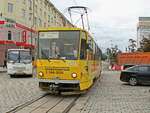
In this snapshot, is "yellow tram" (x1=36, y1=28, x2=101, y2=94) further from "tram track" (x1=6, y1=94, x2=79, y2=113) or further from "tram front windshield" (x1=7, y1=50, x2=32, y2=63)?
"tram front windshield" (x1=7, y1=50, x2=32, y2=63)

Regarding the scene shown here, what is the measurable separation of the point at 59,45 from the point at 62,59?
0.65 m

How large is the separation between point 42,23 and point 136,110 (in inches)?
2106

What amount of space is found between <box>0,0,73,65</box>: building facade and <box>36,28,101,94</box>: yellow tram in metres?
24.6

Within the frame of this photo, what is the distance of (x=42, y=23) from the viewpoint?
5934 centimetres

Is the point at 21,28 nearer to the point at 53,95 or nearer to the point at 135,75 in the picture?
the point at 135,75

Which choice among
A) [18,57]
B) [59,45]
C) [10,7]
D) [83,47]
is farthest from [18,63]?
[10,7]

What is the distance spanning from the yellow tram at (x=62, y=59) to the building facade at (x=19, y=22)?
80.6 ft

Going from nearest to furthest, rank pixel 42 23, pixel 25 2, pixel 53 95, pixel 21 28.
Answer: pixel 53 95 < pixel 21 28 < pixel 25 2 < pixel 42 23

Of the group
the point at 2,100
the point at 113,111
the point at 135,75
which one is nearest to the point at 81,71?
the point at 113,111

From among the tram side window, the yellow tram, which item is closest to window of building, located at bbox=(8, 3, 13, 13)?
the yellow tram

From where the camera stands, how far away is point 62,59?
9.96 metres

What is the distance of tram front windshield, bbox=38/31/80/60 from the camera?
10.0 meters

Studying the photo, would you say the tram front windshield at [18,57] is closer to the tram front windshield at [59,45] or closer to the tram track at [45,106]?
the tram front windshield at [59,45]

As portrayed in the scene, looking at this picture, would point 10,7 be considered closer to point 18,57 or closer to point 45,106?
point 18,57
